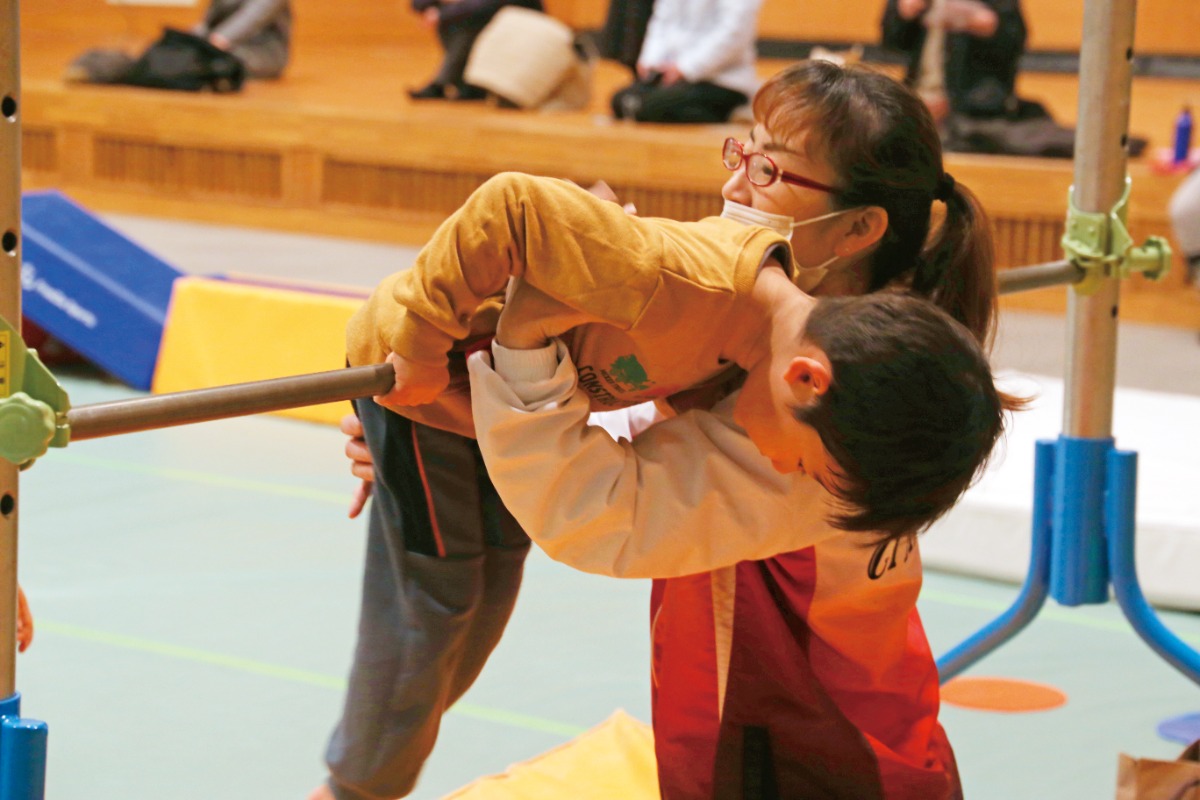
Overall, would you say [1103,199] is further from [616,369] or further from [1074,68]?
[1074,68]

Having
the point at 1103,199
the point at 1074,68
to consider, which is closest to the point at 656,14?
the point at 1074,68

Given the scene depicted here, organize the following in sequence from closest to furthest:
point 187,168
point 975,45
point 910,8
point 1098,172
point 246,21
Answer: point 1098,172
point 975,45
point 910,8
point 187,168
point 246,21

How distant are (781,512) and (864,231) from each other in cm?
31

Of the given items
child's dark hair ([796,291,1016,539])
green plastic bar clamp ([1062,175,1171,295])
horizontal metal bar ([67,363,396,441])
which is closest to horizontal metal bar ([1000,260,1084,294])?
green plastic bar clamp ([1062,175,1171,295])

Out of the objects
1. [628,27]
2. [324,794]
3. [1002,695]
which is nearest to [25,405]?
[324,794]

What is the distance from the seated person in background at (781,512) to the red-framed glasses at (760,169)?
0.63 feet

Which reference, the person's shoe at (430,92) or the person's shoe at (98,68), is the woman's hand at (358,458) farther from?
the person's shoe at (98,68)

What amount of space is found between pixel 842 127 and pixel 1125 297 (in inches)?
166

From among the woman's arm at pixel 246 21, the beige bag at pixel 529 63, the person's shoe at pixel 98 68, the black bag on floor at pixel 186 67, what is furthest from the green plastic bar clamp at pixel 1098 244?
the woman's arm at pixel 246 21

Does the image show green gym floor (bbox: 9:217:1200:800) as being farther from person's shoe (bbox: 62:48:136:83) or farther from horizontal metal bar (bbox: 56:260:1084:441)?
person's shoe (bbox: 62:48:136:83)

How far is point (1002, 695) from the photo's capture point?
8.48ft

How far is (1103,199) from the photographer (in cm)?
227

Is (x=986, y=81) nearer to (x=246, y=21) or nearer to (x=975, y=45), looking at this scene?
(x=975, y=45)

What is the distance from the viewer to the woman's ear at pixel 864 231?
1548mm
